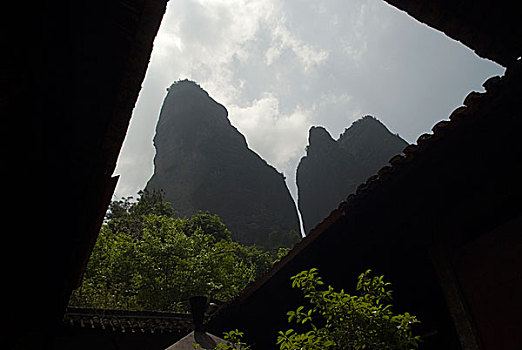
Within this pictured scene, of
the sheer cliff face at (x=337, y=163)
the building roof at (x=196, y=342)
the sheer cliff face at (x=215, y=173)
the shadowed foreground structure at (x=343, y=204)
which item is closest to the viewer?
the shadowed foreground structure at (x=343, y=204)

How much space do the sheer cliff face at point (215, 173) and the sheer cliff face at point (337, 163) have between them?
299cm

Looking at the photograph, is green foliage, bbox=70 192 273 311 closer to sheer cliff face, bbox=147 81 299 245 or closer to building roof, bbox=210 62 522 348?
building roof, bbox=210 62 522 348

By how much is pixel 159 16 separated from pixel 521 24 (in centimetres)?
359

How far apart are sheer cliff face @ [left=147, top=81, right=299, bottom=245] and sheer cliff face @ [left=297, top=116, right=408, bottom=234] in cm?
299

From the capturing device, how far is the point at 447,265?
367cm

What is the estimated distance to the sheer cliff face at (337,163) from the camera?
49.4 m

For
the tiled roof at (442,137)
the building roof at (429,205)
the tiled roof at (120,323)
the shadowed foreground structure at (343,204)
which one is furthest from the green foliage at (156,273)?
the tiled roof at (442,137)

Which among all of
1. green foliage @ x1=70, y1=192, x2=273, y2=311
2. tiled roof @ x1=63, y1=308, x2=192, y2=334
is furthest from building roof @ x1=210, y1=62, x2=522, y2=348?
green foliage @ x1=70, y1=192, x2=273, y2=311

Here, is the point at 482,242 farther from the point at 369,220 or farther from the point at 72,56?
the point at 72,56

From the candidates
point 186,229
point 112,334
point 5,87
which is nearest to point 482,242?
point 5,87

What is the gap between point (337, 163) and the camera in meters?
51.4

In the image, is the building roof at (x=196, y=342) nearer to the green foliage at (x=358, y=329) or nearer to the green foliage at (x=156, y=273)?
the green foliage at (x=358, y=329)

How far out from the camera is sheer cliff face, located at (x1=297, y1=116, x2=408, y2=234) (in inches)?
1946

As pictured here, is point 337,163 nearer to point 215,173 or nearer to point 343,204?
point 215,173
